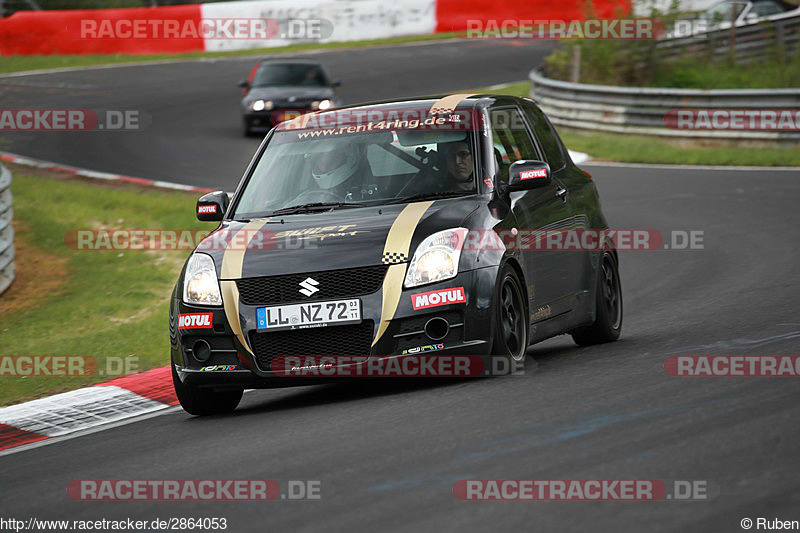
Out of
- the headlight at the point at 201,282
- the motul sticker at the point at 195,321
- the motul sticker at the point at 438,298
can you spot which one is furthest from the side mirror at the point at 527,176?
the motul sticker at the point at 195,321

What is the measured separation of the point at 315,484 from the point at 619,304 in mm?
4788

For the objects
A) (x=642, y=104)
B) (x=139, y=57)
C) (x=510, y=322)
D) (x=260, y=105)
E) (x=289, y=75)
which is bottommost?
(x=139, y=57)

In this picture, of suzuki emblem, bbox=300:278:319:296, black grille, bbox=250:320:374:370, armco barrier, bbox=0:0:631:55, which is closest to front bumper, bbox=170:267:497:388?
black grille, bbox=250:320:374:370

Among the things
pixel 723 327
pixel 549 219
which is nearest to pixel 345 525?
pixel 549 219

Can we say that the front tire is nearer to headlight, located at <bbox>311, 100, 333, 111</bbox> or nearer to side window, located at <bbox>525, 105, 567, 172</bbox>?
side window, located at <bbox>525, 105, 567, 172</bbox>

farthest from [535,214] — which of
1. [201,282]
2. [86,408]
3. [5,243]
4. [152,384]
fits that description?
[5,243]

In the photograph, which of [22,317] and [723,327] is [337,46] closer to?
[22,317]

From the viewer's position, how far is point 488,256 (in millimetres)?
7227

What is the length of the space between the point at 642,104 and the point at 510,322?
16956 mm

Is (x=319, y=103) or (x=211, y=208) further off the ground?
(x=211, y=208)

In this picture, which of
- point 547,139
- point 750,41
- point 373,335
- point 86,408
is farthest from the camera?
point 750,41

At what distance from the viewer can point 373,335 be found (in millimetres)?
6969

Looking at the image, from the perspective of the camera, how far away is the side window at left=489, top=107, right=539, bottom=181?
8.19m

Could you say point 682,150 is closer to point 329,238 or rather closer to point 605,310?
point 605,310
